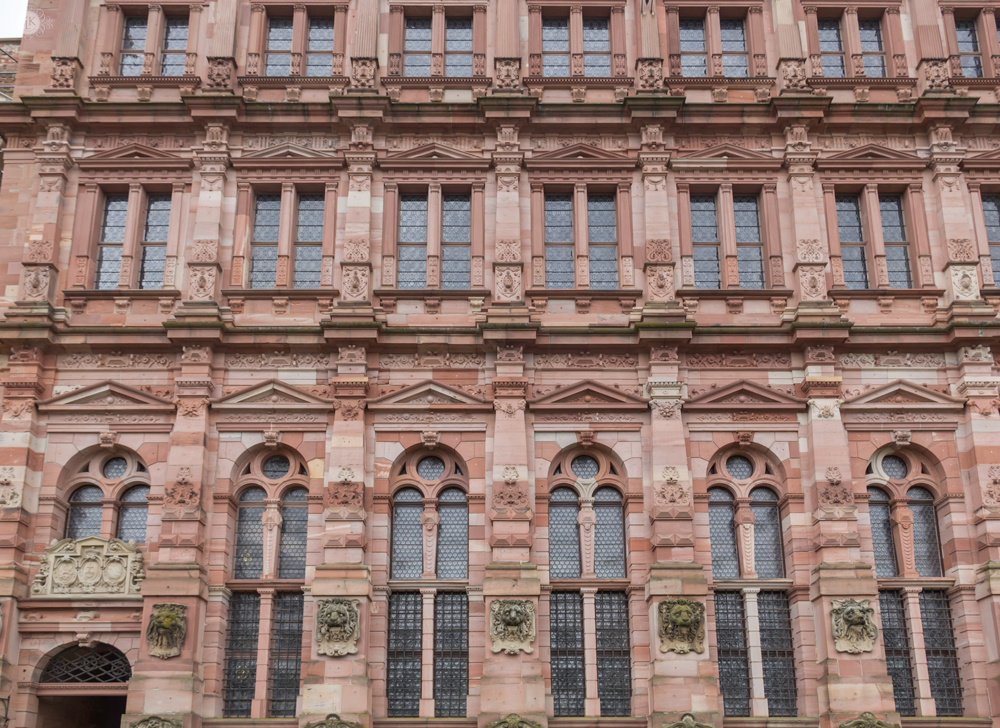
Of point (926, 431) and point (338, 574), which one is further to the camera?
point (926, 431)

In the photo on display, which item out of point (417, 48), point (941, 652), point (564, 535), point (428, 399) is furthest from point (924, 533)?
point (417, 48)

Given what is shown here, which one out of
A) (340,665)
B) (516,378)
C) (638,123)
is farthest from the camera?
(638,123)

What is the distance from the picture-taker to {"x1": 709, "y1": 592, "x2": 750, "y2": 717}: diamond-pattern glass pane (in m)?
21.2

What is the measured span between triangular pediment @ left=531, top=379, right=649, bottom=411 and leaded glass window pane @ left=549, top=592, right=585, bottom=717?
3.86m

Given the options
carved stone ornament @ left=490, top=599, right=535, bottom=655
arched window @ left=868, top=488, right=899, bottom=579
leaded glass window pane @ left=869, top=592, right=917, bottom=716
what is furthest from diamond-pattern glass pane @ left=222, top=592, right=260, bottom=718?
arched window @ left=868, top=488, right=899, bottom=579

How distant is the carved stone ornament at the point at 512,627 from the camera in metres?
20.5

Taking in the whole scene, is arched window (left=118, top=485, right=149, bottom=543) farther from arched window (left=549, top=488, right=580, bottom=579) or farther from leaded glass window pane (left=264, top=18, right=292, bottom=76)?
leaded glass window pane (left=264, top=18, right=292, bottom=76)

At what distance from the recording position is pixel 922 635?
71.1 ft

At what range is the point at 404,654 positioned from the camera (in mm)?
21484

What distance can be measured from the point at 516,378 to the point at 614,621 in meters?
5.32

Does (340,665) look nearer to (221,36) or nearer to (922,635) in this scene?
(922,635)

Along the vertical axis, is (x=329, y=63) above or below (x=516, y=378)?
above

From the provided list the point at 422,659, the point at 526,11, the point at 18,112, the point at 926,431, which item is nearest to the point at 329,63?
the point at 526,11

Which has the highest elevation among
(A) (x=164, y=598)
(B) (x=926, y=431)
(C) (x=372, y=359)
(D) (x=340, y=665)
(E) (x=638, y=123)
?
(E) (x=638, y=123)
